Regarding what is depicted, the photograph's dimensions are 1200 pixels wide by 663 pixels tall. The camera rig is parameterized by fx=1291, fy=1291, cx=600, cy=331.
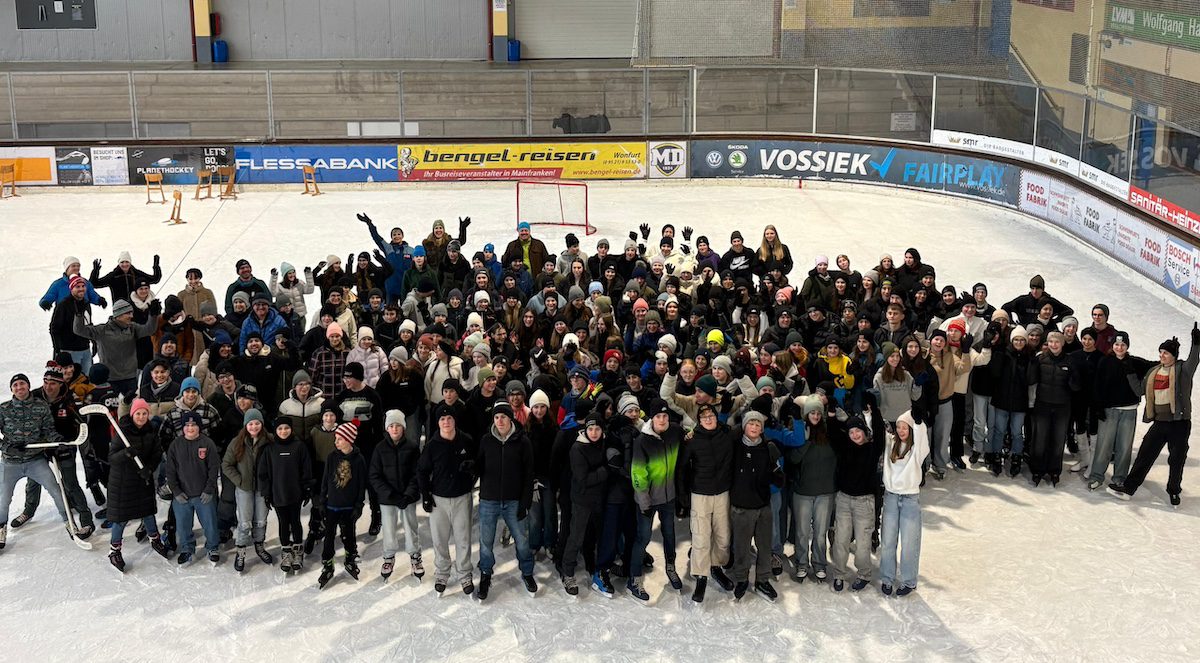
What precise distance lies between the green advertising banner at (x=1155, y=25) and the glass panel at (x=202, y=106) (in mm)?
17312

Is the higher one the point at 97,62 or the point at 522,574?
the point at 97,62

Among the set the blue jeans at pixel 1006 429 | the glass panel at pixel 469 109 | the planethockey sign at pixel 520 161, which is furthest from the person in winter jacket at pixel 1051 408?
the glass panel at pixel 469 109

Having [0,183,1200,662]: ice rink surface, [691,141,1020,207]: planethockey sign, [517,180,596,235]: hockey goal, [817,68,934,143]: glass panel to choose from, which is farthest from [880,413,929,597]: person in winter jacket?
[817,68,934,143]: glass panel

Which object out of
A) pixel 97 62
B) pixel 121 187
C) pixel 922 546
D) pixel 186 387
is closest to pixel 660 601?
pixel 922 546

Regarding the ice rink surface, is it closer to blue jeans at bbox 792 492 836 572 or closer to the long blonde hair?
blue jeans at bbox 792 492 836 572

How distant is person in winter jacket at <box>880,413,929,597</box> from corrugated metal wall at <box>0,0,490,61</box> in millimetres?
33001

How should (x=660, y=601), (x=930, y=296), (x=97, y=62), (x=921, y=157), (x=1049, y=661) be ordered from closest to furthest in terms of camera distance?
(x=1049, y=661), (x=660, y=601), (x=930, y=296), (x=921, y=157), (x=97, y=62)

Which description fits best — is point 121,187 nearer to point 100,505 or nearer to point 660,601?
point 100,505

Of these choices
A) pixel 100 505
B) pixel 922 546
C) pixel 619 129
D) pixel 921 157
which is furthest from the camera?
pixel 619 129

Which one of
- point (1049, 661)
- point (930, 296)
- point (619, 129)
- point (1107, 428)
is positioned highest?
point (619, 129)

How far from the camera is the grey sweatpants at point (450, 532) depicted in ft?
33.4

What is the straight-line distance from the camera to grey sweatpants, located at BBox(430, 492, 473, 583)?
10.2 m

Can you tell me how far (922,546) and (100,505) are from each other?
738cm

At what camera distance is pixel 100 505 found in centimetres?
1183
